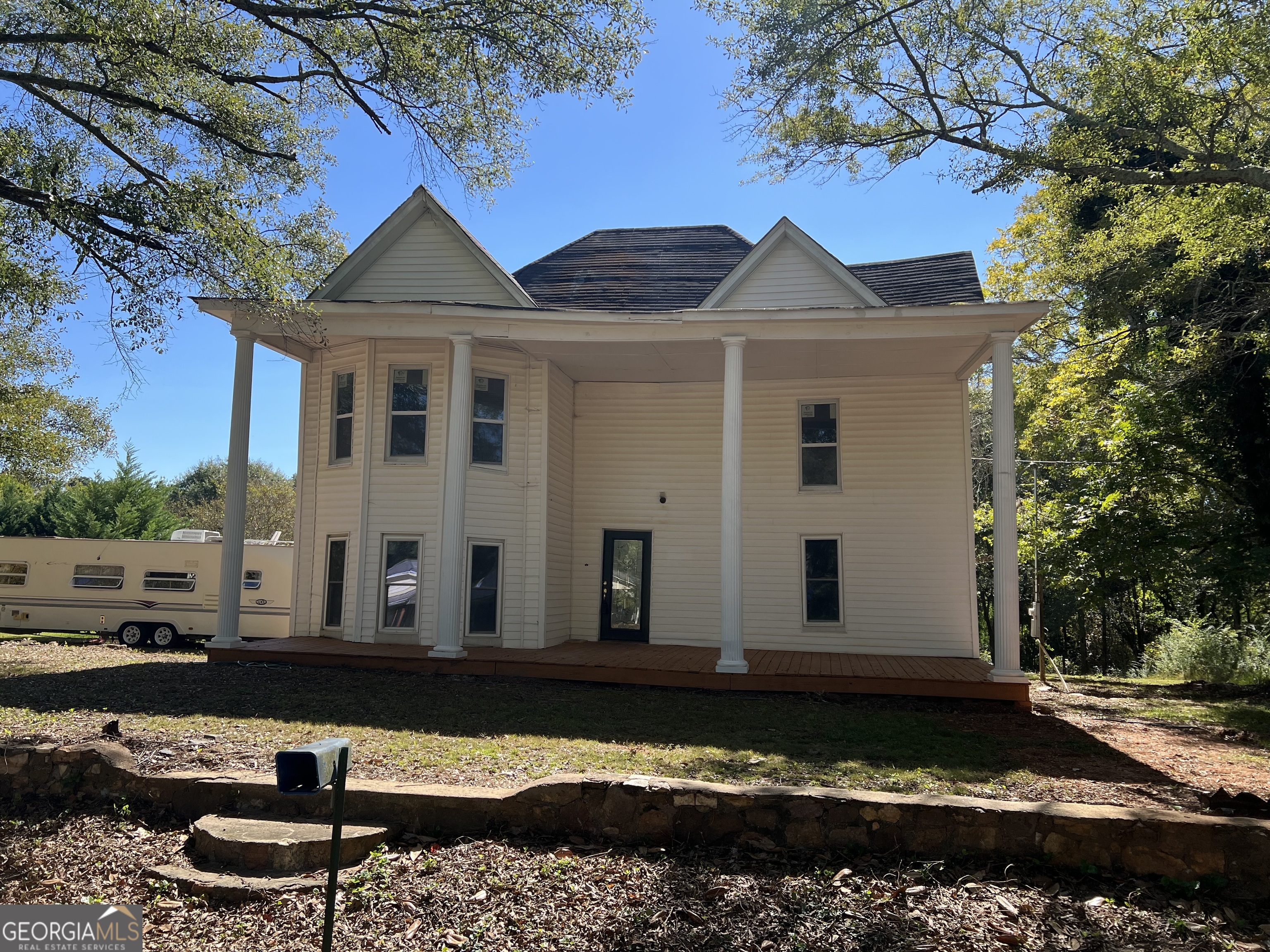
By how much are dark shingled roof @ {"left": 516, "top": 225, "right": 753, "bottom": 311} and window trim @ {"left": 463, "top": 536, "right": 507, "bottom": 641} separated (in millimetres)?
3785

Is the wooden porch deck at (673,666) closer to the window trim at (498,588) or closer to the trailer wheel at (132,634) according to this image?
the window trim at (498,588)

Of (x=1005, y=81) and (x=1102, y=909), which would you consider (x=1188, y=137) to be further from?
(x=1102, y=909)

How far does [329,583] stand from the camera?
41.3 ft

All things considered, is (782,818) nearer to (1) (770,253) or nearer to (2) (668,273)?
(1) (770,253)

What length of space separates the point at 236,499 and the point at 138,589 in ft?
31.4

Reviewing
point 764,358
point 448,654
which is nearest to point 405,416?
point 448,654

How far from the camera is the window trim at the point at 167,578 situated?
18.6 m

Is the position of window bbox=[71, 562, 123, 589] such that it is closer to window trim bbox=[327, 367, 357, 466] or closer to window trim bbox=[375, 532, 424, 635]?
window trim bbox=[327, 367, 357, 466]

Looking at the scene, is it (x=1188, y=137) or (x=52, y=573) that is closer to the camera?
(x=1188, y=137)

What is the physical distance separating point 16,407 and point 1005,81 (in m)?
23.8

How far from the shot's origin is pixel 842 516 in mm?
12969

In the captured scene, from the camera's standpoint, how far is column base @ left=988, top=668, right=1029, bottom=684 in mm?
9547

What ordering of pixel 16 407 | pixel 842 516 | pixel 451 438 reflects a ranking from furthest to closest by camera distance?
1. pixel 16 407
2. pixel 842 516
3. pixel 451 438

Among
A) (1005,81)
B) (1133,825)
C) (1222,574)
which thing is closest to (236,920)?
(1133,825)
